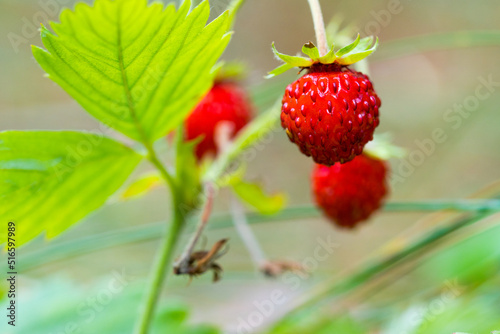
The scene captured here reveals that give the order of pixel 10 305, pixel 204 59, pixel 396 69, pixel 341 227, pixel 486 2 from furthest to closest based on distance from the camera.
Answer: pixel 396 69 < pixel 486 2 < pixel 10 305 < pixel 341 227 < pixel 204 59

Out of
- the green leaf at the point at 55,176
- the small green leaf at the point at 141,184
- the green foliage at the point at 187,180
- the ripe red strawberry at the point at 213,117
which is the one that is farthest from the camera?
the ripe red strawberry at the point at 213,117

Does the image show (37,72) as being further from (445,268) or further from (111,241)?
(445,268)

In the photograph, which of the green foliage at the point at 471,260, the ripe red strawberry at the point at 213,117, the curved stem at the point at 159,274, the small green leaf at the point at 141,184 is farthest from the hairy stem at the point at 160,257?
the green foliage at the point at 471,260

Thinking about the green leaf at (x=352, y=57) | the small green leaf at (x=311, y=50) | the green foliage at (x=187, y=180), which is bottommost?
the green leaf at (x=352, y=57)

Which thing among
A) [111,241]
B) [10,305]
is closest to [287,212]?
[111,241]

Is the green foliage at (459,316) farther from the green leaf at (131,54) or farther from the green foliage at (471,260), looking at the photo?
the green leaf at (131,54)
